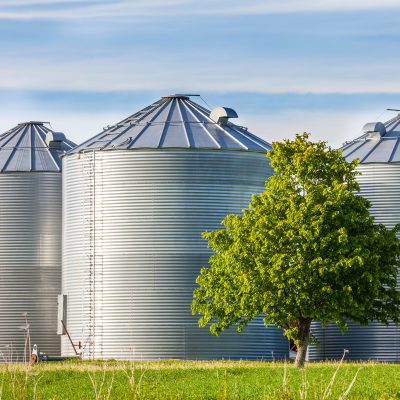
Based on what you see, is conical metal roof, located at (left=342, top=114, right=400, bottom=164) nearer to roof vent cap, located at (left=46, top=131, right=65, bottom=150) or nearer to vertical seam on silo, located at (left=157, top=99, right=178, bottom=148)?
vertical seam on silo, located at (left=157, top=99, right=178, bottom=148)

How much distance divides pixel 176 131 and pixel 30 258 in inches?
490

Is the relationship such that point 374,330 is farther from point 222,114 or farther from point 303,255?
point 222,114

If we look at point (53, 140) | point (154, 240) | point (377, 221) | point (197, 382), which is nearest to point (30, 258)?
point (53, 140)

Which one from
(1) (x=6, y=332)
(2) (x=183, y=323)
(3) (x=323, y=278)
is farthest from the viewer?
(1) (x=6, y=332)

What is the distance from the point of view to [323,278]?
49469 millimetres

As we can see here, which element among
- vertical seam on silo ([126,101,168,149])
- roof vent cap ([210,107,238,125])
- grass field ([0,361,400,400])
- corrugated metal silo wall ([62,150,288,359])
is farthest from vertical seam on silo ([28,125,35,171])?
grass field ([0,361,400,400])

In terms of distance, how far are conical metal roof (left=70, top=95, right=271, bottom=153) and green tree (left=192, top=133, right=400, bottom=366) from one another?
30.0ft

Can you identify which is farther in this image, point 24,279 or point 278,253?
point 24,279

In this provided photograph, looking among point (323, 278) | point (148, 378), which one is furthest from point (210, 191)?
point (148, 378)

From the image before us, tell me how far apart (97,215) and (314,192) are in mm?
14469

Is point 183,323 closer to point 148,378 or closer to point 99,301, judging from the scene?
point 99,301

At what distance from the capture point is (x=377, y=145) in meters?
62.4

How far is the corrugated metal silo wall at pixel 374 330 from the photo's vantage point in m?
58.7

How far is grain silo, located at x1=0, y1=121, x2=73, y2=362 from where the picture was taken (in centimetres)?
6494
